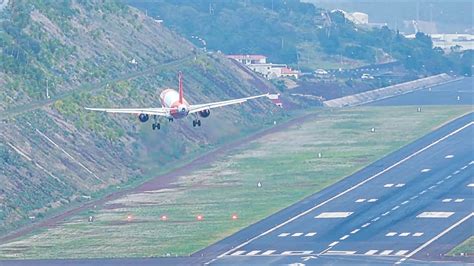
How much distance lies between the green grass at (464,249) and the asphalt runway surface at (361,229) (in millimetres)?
880

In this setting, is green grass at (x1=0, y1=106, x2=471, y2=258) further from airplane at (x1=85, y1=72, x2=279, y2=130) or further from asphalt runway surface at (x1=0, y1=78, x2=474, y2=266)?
airplane at (x1=85, y1=72, x2=279, y2=130)

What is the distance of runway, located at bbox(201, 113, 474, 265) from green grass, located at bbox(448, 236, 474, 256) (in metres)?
1.01

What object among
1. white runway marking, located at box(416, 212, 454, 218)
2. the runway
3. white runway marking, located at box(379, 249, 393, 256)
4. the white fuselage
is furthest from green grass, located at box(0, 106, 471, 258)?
white runway marking, located at box(379, 249, 393, 256)

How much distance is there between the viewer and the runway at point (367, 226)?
152 m

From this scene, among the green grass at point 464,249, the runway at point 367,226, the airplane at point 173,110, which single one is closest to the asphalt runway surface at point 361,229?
the runway at point 367,226

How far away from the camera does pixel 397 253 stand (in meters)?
151

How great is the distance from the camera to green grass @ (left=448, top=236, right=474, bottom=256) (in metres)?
150

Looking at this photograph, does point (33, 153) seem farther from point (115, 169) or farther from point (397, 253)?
point (397, 253)

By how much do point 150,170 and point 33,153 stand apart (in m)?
13.0

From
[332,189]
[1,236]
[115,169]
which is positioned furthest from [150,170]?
[1,236]

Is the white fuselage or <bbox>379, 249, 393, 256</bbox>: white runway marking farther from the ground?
the white fuselage

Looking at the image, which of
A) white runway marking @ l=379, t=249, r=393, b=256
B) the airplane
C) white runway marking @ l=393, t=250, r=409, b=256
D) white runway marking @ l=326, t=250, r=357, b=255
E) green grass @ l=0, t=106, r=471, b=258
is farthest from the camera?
the airplane

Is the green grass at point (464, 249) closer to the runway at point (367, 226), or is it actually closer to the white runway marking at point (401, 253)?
the runway at point (367, 226)

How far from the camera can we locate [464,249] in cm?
15238
